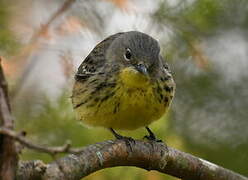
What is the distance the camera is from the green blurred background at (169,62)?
343 centimetres

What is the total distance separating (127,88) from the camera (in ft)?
11.1

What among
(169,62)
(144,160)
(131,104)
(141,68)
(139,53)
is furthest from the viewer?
(169,62)

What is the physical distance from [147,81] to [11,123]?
211 centimetres

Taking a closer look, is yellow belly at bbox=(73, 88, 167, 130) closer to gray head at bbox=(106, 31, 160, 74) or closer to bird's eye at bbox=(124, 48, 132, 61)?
gray head at bbox=(106, 31, 160, 74)

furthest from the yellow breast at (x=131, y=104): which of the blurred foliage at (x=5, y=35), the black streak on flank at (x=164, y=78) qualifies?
the blurred foliage at (x=5, y=35)

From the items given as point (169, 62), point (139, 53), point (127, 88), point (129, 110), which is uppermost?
point (169, 62)

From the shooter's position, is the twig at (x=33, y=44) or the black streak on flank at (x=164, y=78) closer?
the twig at (x=33, y=44)

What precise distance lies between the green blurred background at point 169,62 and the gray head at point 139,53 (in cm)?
14

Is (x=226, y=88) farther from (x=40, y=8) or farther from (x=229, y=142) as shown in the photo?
(x=40, y=8)

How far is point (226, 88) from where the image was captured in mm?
4207

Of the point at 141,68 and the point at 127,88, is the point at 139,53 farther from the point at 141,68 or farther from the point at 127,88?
the point at 127,88

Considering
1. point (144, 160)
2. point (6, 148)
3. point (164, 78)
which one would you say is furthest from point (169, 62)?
point (6, 148)

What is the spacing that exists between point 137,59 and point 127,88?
23cm

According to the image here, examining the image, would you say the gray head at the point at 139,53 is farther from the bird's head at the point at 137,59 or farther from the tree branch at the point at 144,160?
the tree branch at the point at 144,160
